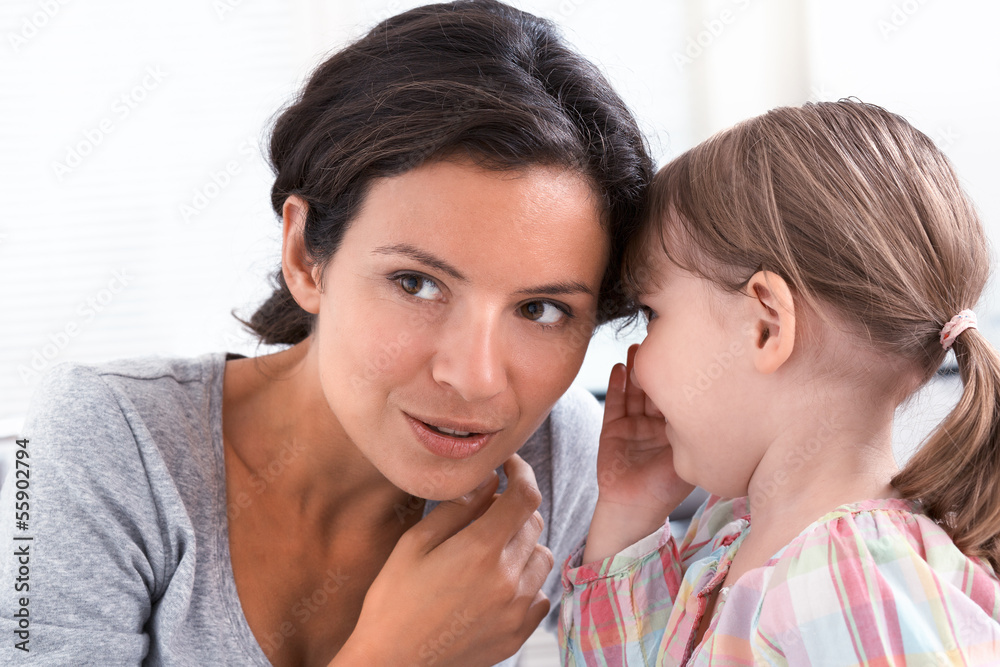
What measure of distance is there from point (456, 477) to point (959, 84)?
1960 mm

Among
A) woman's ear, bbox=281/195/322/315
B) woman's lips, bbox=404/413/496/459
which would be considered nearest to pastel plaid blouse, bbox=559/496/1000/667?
woman's lips, bbox=404/413/496/459

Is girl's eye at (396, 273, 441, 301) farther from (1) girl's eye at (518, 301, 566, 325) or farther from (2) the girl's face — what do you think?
(2) the girl's face

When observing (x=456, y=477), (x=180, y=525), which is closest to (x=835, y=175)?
(x=456, y=477)

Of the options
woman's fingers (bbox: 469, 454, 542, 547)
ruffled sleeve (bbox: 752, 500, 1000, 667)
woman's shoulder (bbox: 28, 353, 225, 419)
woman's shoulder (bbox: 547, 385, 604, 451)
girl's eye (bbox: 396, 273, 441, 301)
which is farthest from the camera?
woman's shoulder (bbox: 547, 385, 604, 451)

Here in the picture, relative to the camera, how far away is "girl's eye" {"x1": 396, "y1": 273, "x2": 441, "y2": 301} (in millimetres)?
1105

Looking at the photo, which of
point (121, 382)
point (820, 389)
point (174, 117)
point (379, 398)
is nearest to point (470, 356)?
point (379, 398)

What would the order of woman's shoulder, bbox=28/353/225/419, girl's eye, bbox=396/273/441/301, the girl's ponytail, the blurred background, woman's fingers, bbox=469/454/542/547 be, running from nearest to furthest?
the girl's ponytail, girl's eye, bbox=396/273/441/301, woman's shoulder, bbox=28/353/225/419, woman's fingers, bbox=469/454/542/547, the blurred background

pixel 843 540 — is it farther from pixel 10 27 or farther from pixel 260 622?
→ pixel 10 27

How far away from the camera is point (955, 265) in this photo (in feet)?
3.53

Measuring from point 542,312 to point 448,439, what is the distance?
0.22 metres

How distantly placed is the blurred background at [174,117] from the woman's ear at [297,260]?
4.24 feet

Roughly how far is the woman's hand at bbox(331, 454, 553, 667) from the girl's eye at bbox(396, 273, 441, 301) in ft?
1.36

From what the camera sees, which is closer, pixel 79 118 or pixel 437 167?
pixel 437 167

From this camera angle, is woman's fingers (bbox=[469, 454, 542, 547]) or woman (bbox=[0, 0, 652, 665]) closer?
→ woman (bbox=[0, 0, 652, 665])
